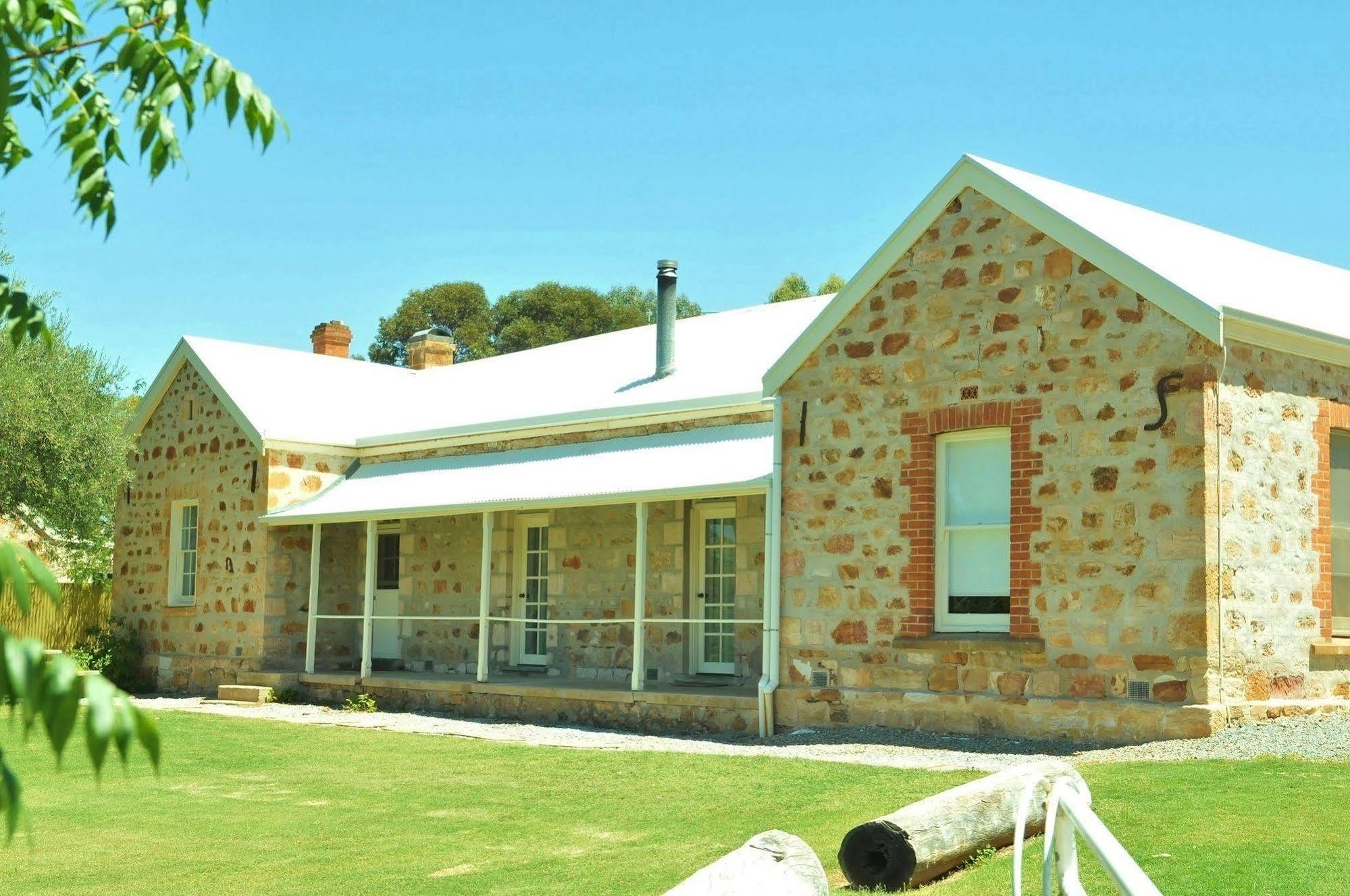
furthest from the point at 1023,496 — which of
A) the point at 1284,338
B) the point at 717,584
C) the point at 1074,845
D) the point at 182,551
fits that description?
the point at 182,551

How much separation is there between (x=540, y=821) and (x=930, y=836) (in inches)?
136

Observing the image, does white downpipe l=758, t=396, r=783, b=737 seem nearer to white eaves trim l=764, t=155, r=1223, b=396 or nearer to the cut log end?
white eaves trim l=764, t=155, r=1223, b=396

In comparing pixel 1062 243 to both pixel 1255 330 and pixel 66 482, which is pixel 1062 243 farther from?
pixel 66 482

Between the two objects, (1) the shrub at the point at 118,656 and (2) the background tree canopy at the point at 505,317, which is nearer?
(1) the shrub at the point at 118,656

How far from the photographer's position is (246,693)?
1859 centimetres

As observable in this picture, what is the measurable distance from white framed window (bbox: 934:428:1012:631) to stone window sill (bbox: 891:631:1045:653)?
0.33ft

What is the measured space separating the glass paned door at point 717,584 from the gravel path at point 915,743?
2.14m

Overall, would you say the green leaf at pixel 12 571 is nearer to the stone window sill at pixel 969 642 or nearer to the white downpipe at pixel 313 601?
the stone window sill at pixel 969 642

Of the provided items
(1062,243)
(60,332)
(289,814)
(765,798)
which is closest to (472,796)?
(289,814)

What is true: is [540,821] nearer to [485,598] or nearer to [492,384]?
[485,598]

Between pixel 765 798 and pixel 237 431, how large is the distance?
1225cm

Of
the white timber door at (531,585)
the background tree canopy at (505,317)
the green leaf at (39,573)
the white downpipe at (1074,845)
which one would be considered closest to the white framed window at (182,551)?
the white timber door at (531,585)

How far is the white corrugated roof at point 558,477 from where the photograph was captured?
1474 cm

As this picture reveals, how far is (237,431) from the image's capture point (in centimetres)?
2002
